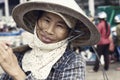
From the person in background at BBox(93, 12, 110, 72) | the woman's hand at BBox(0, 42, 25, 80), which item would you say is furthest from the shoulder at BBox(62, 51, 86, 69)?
the person in background at BBox(93, 12, 110, 72)

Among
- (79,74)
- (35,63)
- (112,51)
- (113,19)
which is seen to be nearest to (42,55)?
(35,63)

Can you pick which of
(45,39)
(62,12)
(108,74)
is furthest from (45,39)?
(108,74)

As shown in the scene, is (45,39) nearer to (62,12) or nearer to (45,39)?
(45,39)

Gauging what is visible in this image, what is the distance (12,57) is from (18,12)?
38 cm

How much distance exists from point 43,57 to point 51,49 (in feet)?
0.18

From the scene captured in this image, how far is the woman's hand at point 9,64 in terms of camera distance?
1.79 m

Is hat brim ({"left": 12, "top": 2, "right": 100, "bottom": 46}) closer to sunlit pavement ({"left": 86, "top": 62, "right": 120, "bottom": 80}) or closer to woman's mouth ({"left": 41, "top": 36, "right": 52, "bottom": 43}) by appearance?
woman's mouth ({"left": 41, "top": 36, "right": 52, "bottom": 43})

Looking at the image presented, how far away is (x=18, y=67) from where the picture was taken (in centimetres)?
183

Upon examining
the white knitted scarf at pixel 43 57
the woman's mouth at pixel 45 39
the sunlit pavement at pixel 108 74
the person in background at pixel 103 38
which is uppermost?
the woman's mouth at pixel 45 39

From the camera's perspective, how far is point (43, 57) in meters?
1.91

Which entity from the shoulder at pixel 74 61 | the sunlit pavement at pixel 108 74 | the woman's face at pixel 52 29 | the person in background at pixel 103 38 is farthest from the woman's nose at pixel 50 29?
the person in background at pixel 103 38

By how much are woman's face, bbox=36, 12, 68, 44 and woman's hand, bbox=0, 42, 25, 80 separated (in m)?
0.19

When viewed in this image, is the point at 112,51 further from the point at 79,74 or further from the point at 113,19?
the point at 79,74

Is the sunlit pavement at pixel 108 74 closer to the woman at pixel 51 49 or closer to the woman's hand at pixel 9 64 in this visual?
the woman at pixel 51 49
